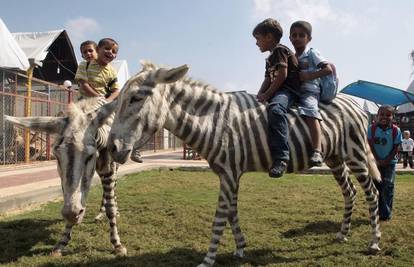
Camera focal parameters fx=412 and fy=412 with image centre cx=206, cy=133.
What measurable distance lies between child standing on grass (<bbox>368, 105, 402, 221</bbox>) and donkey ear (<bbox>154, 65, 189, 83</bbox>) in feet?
13.7

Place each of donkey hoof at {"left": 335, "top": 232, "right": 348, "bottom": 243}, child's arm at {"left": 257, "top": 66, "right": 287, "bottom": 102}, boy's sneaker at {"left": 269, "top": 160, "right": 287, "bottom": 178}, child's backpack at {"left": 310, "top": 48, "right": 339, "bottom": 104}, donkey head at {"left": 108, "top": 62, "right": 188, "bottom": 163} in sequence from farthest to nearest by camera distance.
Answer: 1. donkey hoof at {"left": 335, "top": 232, "right": 348, "bottom": 243}
2. child's backpack at {"left": 310, "top": 48, "right": 339, "bottom": 104}
3. child's arm at {"left": 257, "top": 66, "right": 287, "bottom": 102}
4. boy's sneaker at {"left": 269, "top": 160, "right": 287, "bottom": 178}
5. donkey head at {"left": 108, "top": 62, "right": 188, "bottom": 163}

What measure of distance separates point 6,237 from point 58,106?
42.5ft

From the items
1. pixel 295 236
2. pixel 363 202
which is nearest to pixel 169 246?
pixel 295 236

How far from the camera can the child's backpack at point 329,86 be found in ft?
16.7

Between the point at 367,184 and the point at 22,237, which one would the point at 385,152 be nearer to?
the point at 367,184

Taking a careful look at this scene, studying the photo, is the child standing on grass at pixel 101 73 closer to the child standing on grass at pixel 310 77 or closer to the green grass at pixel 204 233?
the green grass at pixel 204 233

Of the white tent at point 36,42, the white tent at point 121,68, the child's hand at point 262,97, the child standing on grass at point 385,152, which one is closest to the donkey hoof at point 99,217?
the child's hand at point 262,97

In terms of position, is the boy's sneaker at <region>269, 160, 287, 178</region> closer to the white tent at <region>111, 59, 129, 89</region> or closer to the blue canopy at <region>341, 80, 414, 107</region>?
the blue canopy at <region>341, 80, 414, 107</region>

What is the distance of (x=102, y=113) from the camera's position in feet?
14.4

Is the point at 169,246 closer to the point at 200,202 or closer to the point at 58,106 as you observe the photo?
the point at 200,202

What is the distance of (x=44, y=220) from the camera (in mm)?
6824

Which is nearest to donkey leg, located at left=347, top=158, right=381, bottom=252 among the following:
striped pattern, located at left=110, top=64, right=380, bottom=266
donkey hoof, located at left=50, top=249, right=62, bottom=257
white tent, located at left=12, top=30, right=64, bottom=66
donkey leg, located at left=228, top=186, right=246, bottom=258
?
striped pattern, located at left=110, top=64, right=380, bottom=266

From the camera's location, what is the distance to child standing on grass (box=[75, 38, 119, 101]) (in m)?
5.66

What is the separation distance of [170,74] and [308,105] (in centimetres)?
174
